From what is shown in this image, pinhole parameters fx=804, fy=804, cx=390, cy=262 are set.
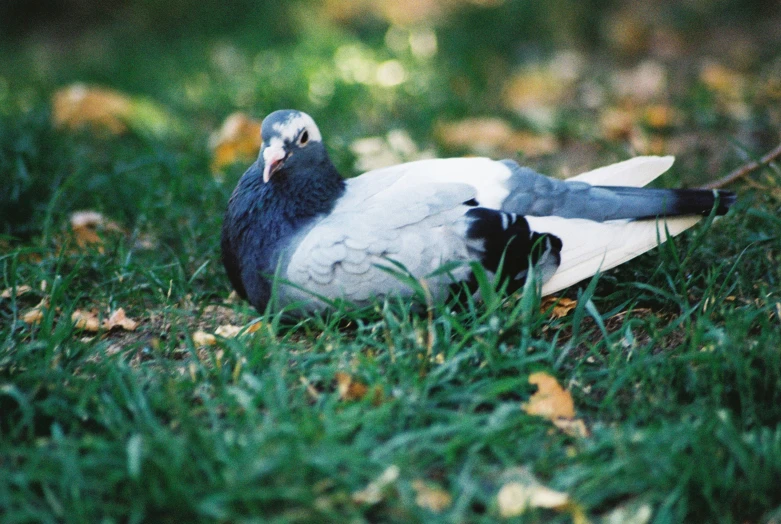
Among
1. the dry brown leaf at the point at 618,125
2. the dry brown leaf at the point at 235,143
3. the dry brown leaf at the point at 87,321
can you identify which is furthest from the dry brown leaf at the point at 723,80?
the dry brown leaf at the point at 87,321

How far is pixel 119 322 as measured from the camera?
272 cm

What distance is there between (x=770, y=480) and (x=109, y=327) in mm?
2036

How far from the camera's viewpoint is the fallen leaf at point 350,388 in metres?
2.13

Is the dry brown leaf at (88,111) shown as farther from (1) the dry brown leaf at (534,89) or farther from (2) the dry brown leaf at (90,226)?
(1) the dry brown leaf at (534,89)

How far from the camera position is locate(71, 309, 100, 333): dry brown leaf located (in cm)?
262

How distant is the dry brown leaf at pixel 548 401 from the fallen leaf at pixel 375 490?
1.49 feet

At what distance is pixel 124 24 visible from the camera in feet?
24.7

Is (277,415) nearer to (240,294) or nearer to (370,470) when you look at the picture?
(370,470)

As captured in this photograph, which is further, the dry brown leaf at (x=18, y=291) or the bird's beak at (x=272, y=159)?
the dry brown leaf at (x=18, y=291)

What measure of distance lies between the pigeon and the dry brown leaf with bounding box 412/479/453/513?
0.77 m

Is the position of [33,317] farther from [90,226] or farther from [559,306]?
[559,306]

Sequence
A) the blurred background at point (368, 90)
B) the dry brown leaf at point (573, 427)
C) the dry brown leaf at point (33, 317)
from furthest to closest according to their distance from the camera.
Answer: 1. the blurred background at point (368, 90)
2. the dry brown leaf at point (33, 317)
3. the dry brown leaf at point (573, 427)

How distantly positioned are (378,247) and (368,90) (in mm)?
2837

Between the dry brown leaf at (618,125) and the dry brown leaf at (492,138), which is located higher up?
the dry brown leaf at (492,138)
